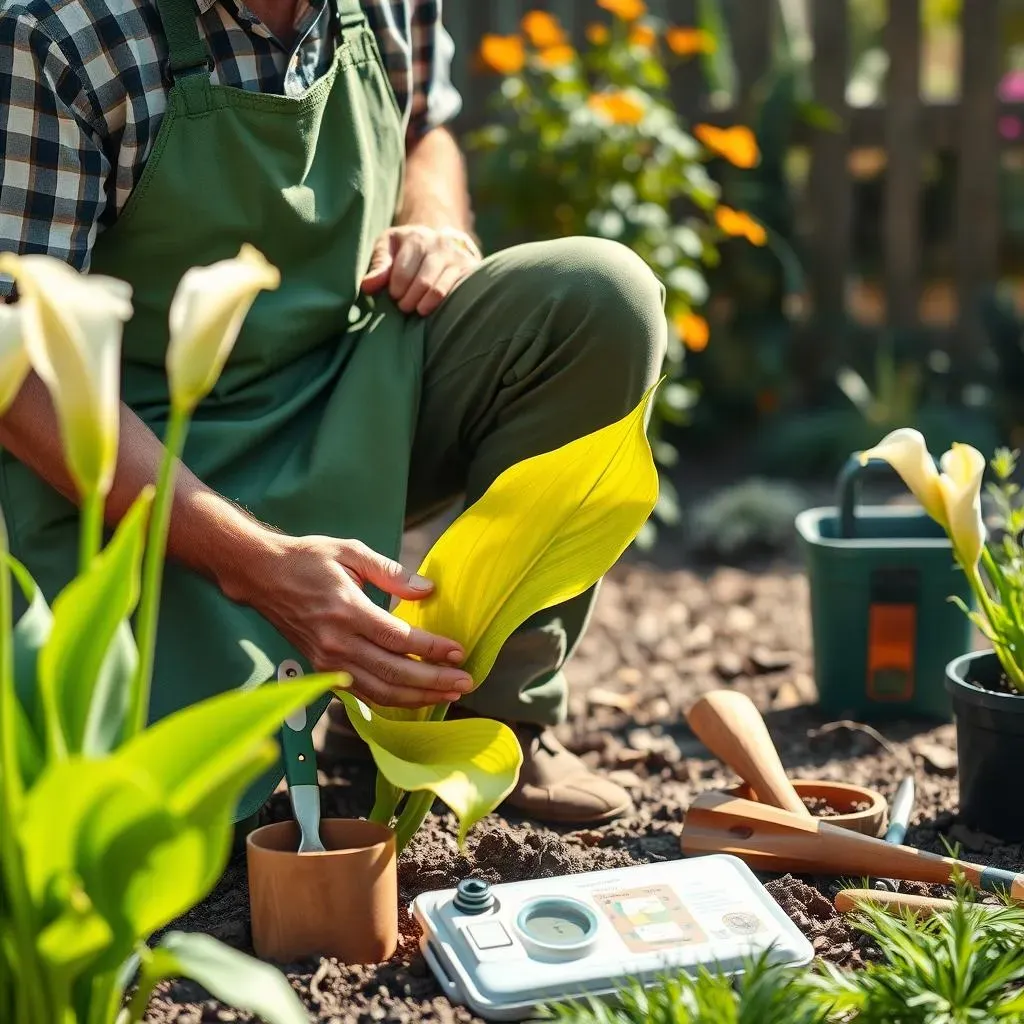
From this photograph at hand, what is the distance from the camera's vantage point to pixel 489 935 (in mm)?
1378

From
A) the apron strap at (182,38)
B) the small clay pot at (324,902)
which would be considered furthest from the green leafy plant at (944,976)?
the apron strap at (182,38)

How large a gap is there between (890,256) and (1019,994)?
10.9ft

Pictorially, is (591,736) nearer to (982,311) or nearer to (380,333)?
(380,333)

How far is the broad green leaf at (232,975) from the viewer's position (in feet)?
2.98

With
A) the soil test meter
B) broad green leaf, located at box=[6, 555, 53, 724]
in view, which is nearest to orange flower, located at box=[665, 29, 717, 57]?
the soil test meter

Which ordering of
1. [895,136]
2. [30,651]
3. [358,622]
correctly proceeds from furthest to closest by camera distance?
1. [895,136]
2. [358,622]
3. [30,651]

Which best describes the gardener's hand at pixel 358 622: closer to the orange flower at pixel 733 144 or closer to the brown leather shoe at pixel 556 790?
the brown leather shoe at pixel 556 790

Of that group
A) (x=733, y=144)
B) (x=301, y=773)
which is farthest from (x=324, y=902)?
(x=733, y=144)

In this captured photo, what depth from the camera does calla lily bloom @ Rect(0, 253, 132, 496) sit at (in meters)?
0.93

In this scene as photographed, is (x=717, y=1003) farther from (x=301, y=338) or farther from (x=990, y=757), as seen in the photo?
(x=301, y=338)

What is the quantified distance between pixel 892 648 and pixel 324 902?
120 centimetres

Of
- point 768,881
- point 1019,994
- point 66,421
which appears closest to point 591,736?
point 768,881

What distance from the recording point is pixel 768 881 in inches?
65.4

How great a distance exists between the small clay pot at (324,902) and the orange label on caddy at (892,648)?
3.60ft
